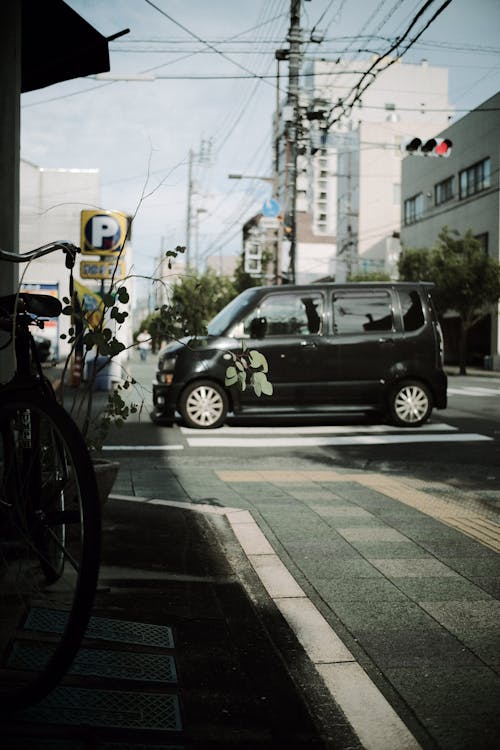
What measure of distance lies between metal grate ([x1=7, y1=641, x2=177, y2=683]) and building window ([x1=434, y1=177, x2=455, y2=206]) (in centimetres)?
4118

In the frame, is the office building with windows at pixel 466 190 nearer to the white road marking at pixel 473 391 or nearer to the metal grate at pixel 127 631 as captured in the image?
the white road marking at pixel 473 391

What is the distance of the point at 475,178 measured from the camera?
126 feet

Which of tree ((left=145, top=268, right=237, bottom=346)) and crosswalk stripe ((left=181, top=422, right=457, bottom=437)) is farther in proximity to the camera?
crosswalk stripe ((left=181, top=422, right=457, bottom=437))

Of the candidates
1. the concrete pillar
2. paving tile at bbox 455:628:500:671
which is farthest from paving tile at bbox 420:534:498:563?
the concrete pillar

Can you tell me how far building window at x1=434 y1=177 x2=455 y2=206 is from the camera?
41719 mm

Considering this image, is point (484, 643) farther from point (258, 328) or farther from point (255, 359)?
point (258, 328)

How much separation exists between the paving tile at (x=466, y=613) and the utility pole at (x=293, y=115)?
19.5 metres

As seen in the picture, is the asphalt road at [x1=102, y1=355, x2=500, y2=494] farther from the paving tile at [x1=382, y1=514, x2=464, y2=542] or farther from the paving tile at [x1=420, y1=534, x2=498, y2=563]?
the paving tile at [x1=420, y1=534, x2=498, y2=563]

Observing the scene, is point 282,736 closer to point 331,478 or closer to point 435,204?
point 331,478

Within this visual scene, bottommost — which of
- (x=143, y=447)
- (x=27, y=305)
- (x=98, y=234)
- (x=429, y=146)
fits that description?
(x=143, y=447)

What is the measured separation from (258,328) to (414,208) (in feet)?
126

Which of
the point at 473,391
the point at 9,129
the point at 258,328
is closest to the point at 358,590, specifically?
the point at 9,129

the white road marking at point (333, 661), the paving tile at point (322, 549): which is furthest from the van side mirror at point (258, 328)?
the white road marking at point (333, 661)

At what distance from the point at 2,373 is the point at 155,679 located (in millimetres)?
1870
